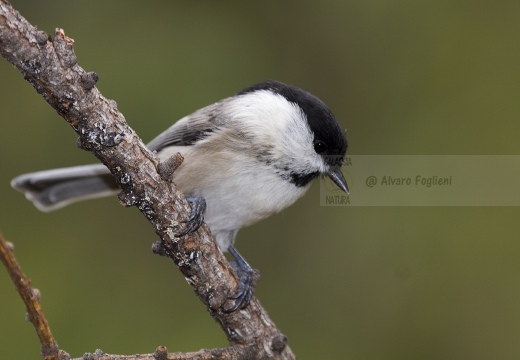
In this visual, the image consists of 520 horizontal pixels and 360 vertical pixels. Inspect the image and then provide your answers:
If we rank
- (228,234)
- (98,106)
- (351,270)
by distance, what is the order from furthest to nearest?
(351,270)
(228,234)
(98,106)

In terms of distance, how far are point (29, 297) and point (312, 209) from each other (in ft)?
8.53

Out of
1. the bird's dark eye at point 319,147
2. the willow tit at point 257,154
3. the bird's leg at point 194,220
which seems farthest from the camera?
the bird's dark eye at point 319,147

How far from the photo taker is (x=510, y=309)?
3.34 metres

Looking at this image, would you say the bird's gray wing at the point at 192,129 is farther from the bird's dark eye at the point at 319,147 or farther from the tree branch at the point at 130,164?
the tree branch at the point at 130,164

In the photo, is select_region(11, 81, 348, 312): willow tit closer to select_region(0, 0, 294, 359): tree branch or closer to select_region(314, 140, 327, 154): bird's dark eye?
select_region(314, 140, 327, 154): bird's dark eye

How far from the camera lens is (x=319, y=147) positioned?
246cm

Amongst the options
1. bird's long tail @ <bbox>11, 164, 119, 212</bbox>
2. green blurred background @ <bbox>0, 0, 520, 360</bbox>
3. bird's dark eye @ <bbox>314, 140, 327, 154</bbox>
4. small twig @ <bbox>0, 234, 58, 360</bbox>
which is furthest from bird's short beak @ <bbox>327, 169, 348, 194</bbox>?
small twig @ <bbox>0, 234, 58, 360</bbox>

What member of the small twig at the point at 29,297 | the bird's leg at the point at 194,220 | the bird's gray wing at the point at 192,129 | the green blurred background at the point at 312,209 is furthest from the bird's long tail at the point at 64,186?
the small twig at the point at 29,297

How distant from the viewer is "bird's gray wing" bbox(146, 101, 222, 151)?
252 centimetres

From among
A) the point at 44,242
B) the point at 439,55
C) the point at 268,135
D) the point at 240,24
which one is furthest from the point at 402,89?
the point at 44,242

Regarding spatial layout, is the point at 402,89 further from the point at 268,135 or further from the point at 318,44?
the point at 268,135

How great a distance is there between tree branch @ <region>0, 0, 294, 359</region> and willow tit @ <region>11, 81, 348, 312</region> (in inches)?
6.4

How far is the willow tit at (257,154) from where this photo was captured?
235 centimetres

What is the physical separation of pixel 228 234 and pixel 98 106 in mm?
1102
